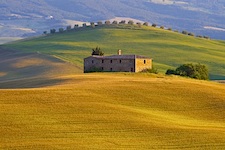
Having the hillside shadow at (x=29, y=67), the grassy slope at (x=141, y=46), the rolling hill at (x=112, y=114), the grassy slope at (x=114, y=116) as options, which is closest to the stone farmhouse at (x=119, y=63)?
the hillside shadow at (x=29, y=67)

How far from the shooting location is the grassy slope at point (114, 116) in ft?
134

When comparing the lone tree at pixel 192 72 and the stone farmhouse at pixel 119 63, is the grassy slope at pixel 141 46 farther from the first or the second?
the stone farmhouse at pixel 119 63

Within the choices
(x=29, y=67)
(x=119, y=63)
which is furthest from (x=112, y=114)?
(x=29, y=67)

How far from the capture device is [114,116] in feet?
154

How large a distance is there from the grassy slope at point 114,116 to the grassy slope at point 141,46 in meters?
49.1

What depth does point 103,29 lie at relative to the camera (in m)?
160

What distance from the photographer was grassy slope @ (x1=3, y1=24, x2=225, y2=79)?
398 ft

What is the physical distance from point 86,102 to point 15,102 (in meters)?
4.71

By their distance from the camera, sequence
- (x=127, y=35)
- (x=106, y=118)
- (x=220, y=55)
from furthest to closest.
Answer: (x=127, y=35) → (x=220, y=55) → (x=106, y=118)

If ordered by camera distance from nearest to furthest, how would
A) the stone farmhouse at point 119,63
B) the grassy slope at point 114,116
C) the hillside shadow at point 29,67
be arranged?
the grassy slope at point 114,116, the stone farmhouse at point 119,63, the hillside shadow at point 29,67

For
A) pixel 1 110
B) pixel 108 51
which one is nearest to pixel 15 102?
pixel 1 110

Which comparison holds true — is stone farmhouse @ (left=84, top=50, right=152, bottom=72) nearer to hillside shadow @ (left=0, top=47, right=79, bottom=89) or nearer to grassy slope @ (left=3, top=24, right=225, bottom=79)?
hillside shadow @ (left=0, top=47, right=79, bottom=89)

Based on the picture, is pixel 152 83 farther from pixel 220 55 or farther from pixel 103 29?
pixel 103 29

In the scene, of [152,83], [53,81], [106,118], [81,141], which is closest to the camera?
[81,141]
